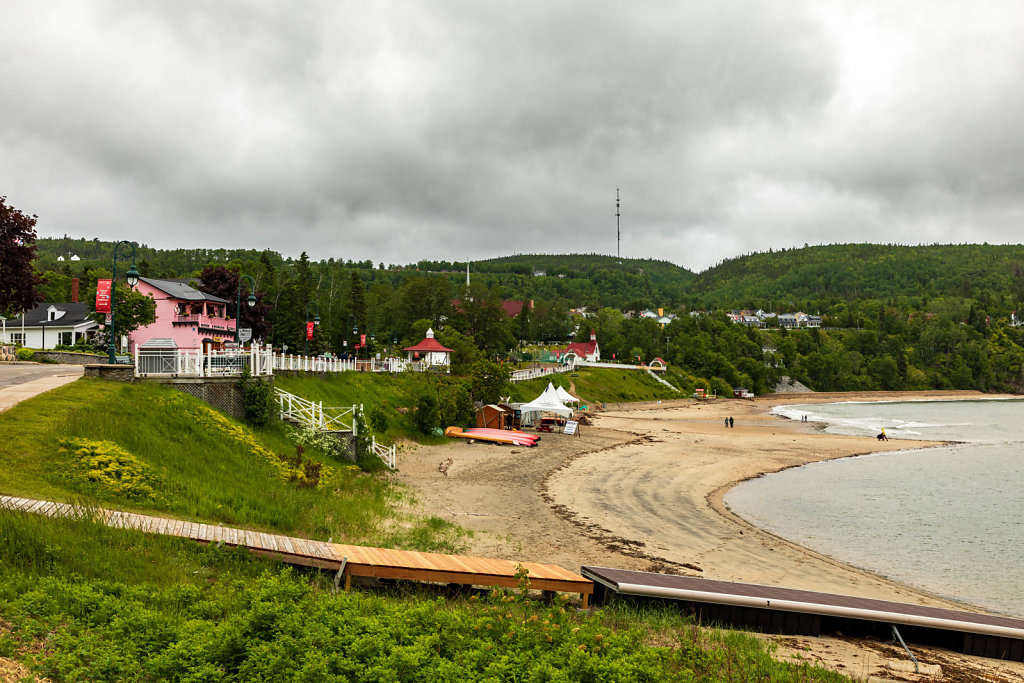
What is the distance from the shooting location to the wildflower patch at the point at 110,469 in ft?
41.4

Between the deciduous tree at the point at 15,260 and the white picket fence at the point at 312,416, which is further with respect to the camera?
the white picket fence at the point at 312,416

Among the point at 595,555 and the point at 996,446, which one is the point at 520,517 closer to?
the point at 595,555

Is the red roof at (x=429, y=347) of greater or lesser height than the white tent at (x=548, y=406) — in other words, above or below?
above

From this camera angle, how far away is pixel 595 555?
16.1 metres

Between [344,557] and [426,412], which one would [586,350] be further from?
[344,557]

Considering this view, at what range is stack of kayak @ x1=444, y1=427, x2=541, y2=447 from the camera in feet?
122

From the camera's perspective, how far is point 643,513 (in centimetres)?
2222

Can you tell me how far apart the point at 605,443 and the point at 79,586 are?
3666cm

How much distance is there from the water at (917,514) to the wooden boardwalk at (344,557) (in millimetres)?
11184

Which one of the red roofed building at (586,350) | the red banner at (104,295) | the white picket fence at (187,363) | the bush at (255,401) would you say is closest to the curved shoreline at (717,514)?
the bush at (255,401)

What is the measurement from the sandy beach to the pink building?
96.1 ft

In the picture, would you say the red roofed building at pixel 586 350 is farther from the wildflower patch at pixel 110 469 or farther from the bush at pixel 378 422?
the wildflower patch at pixel 110 469

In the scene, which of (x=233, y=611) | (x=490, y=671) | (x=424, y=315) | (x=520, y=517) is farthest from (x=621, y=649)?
(x=424, y=315)

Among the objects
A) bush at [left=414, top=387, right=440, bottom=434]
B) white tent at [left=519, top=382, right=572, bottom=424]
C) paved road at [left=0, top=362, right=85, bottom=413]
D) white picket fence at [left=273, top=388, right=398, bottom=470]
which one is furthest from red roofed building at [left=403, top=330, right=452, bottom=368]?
paved road at [left=0, top=362, right=85, bottom=413]
